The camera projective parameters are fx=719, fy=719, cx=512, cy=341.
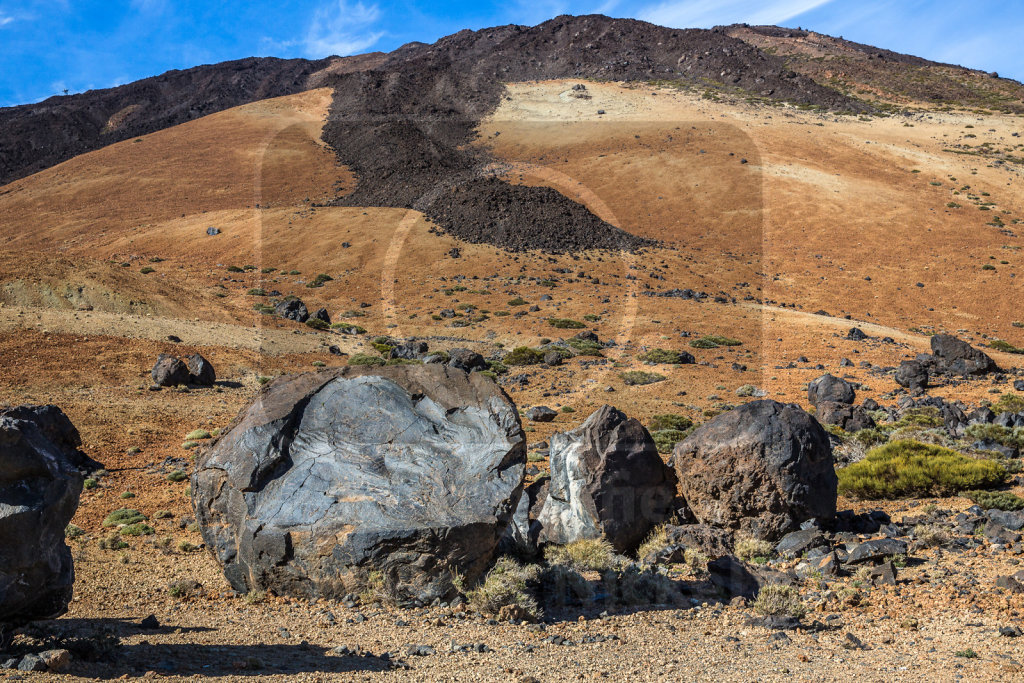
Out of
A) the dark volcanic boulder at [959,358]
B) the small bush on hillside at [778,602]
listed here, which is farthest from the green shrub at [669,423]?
the dark volcanic boulder at [959,358]

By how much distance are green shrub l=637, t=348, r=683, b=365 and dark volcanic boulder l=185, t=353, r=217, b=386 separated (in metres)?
19.5

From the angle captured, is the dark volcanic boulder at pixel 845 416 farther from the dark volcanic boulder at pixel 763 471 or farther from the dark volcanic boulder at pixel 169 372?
the dark volcanic boulder at pixel 169 372

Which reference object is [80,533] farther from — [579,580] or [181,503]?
[579,580]

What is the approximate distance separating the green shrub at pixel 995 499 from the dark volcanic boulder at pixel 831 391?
990 cm

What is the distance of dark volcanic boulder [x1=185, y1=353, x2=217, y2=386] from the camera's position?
26.9m

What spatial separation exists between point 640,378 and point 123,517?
21375mm

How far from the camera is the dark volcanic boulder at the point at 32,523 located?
7738 millimetres

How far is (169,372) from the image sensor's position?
85.4 ft

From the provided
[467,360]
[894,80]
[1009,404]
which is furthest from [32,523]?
[894,80]

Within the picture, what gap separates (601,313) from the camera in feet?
144

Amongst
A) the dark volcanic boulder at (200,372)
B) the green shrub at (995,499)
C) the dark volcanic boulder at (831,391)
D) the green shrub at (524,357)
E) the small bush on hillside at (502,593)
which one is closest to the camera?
the small bush on hillside at (502,593)

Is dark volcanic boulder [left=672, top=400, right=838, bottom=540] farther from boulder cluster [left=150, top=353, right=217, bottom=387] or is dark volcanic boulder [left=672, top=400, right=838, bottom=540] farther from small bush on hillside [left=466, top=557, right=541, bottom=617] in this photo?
boulder cluster [left=150, top=353, right=217, bottom=387]

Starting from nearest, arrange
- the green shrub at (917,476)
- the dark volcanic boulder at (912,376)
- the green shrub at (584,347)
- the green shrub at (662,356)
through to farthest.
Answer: the green shrub at (917,476) < the dark volcanic boulder at (912,376) < the green shrub at (662,356) < the green shrub at (584,347)

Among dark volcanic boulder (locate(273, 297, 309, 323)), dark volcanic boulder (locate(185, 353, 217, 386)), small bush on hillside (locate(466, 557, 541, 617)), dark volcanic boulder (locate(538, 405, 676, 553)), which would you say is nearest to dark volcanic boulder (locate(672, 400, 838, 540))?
dark volcanic boulder (locate(538, 405, 676, 553))
